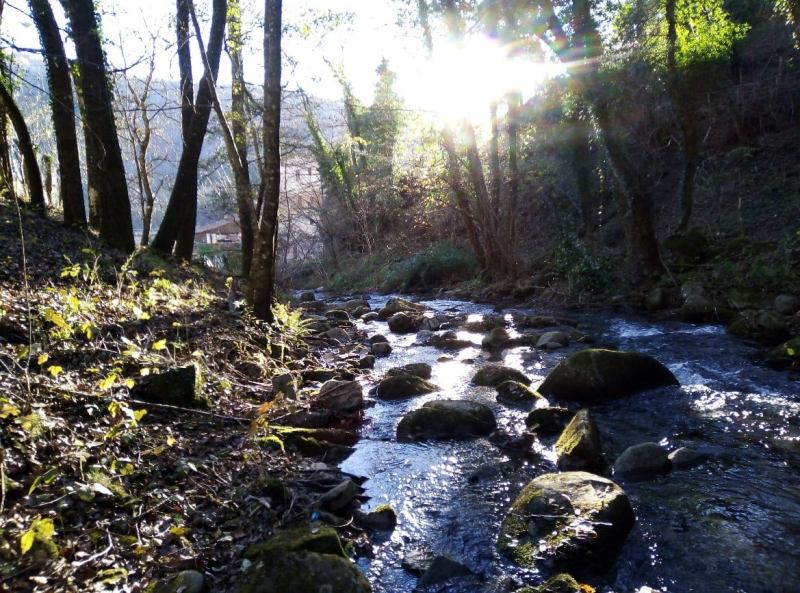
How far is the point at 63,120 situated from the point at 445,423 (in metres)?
7.95

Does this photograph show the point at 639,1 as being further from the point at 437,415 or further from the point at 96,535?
the point at 96,535

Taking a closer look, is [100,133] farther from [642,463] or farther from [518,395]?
[642,463]

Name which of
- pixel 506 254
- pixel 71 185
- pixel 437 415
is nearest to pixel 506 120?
pixel 506 254

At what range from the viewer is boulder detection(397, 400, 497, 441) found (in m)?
5.20

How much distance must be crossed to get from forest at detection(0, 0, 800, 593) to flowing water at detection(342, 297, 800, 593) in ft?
0.08

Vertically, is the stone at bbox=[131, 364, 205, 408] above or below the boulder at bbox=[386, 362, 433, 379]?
above

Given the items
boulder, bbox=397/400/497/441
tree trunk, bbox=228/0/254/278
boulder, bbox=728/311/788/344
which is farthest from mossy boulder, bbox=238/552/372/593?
boulder, bbox=728/311/788/344

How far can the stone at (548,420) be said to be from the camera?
5094 mm

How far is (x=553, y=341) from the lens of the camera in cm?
877

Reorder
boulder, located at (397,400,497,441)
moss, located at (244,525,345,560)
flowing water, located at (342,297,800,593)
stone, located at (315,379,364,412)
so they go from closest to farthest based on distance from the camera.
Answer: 1. moss, located at (244,525,345,560)
2. flowing water, located at (342,297,800,593)
3. boulder, located at (397,400,497,441)
4. stone, located at (315,379,364,412)

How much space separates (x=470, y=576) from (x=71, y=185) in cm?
890

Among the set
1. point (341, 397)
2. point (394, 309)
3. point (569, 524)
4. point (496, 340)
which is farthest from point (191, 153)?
point (569, 524)

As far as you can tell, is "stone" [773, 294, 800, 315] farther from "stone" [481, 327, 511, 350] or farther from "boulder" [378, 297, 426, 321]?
"boulder" [378, 297, 426, 321]

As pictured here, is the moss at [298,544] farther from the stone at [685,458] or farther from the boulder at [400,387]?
the boulder at [400,387]
